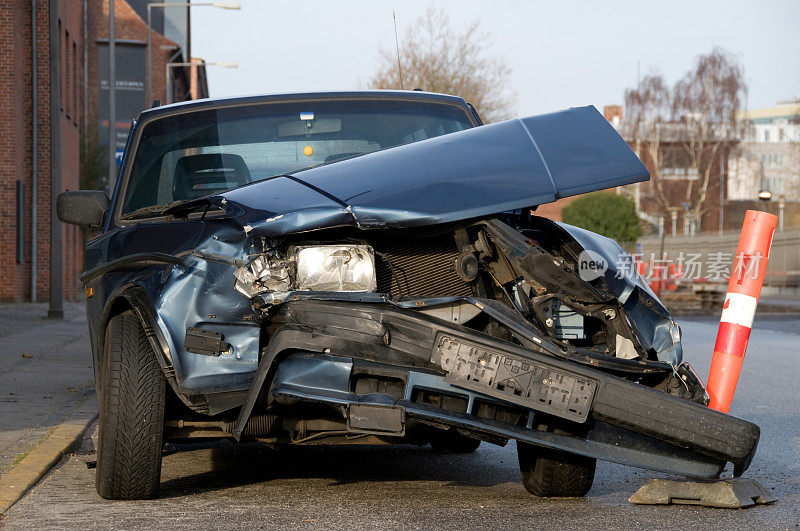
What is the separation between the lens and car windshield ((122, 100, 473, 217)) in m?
5.89

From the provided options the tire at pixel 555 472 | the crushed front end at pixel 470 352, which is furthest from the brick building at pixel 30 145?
the crushed front end at pixel 470 352

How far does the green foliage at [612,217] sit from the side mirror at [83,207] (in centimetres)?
7045

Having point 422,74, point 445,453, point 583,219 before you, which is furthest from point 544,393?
point 583,219

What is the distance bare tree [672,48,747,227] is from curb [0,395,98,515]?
7192cm

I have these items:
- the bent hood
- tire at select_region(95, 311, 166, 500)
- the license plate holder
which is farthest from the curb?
the license plate holder

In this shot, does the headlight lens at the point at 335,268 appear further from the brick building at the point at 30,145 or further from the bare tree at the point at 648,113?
the bare tree at the point at 648,113

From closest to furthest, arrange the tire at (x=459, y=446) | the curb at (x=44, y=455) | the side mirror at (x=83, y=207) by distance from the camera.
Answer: the curb at (x=44, y=455)
the side mirror at (x=83, y=207)
the tire at (x=459, y=446)

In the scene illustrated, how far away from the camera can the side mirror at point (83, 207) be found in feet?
20.2

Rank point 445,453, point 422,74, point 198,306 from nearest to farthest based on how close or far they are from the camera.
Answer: point 198,306 → point 445,453 → point 422,74

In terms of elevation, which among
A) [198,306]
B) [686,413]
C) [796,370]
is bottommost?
[796,370]

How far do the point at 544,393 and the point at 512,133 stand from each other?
1.22 metres

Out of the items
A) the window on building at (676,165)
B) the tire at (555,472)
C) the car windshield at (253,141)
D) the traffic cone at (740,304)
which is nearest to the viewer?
the tire at (555,472)

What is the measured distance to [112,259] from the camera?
552cm

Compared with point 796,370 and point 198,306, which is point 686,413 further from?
point 796,370
